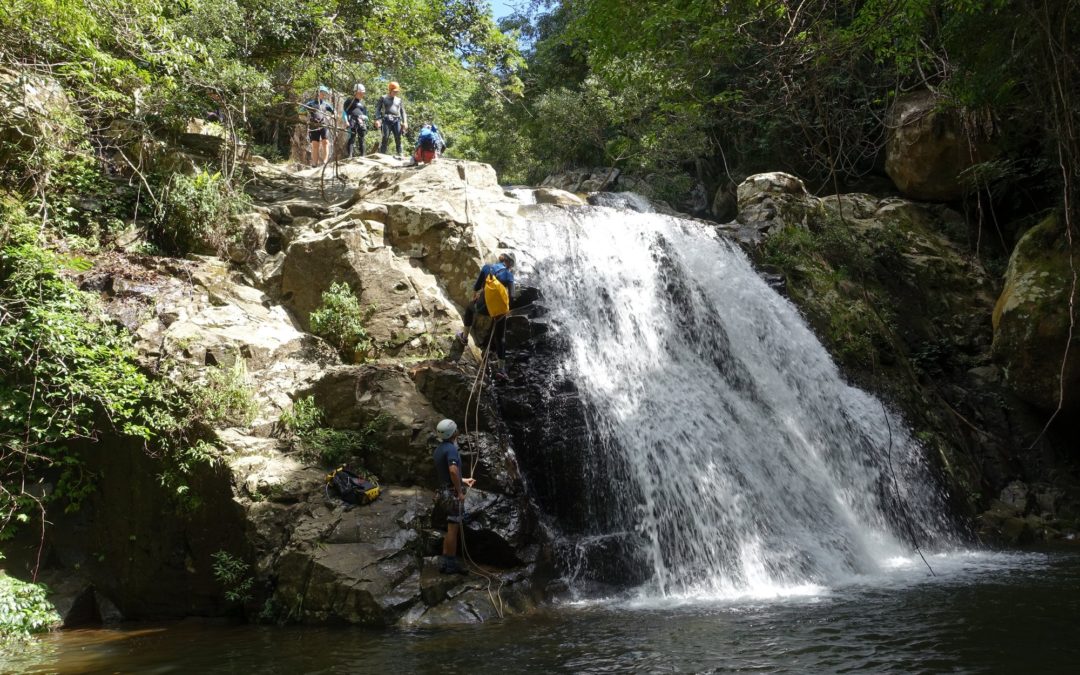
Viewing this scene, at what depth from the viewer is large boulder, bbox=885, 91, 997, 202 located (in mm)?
14406

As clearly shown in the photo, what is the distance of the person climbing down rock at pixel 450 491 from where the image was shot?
7.06m

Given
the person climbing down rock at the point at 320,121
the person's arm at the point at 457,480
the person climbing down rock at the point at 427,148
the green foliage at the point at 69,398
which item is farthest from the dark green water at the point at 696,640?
the person climbing down rock at the point at 427,148

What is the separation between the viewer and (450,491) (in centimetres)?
730

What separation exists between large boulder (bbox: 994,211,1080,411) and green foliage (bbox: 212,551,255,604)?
12.0 metres

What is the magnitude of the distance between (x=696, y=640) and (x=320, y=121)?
38.1 ft

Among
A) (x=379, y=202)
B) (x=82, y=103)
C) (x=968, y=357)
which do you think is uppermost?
(x=82, y=103)

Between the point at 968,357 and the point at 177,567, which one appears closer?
the point at 177,567

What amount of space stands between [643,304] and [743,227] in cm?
457

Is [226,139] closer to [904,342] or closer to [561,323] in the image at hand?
[561,323]

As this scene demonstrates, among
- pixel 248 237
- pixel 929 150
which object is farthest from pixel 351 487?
pixel 929 150

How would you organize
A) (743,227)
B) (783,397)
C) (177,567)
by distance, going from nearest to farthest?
(177,567) < (783,397) < (743,227)

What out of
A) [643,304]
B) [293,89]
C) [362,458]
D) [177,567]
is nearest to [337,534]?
[362,458]

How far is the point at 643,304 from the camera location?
1138 centimetres

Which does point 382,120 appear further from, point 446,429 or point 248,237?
point 446,429
